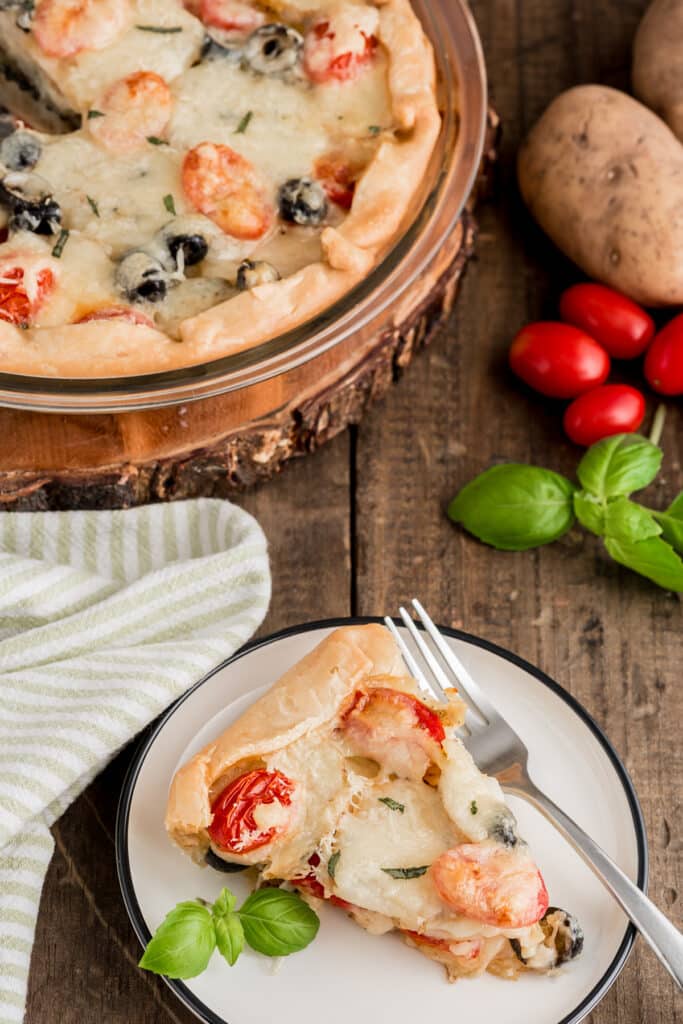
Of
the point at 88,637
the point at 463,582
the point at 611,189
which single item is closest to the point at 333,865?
the point at 88,637

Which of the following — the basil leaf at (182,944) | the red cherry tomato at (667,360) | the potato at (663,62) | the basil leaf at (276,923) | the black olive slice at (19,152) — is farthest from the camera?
the potato at (663,62)

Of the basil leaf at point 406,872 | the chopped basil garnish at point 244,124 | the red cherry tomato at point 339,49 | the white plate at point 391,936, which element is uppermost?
the red cherry tomato at point 339,49

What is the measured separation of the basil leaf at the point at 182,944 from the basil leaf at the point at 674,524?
1.33 metres

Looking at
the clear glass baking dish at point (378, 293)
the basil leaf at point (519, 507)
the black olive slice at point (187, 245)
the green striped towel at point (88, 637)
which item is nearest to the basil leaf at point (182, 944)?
the green striped towel at point (88, 637)

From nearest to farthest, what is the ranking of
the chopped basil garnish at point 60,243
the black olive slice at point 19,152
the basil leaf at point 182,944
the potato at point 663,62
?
1. the basil leaf at point 182,944
2. the chopped basil garnish at point 60,243
3. the black olive slice at point 19,152
4. the potato at point 663,62

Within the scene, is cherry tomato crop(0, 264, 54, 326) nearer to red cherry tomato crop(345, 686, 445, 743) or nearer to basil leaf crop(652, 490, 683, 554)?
red cherry tomato crop(345, 686, 445, 743)

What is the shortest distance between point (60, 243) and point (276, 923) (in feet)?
5.05

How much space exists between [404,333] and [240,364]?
516 millimetres

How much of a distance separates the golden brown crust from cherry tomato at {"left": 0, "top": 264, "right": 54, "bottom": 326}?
0.96 metres

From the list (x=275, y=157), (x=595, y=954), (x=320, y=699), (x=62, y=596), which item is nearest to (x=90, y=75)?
(x=275, y=157)

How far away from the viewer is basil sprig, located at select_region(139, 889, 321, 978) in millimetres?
2135

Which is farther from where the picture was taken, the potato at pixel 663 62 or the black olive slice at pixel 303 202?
the potato at pixel 663 62

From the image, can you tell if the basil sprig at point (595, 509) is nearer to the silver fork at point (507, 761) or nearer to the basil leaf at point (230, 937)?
the silver fork at point (507, 761)

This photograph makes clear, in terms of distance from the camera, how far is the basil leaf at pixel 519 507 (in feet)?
9.50
